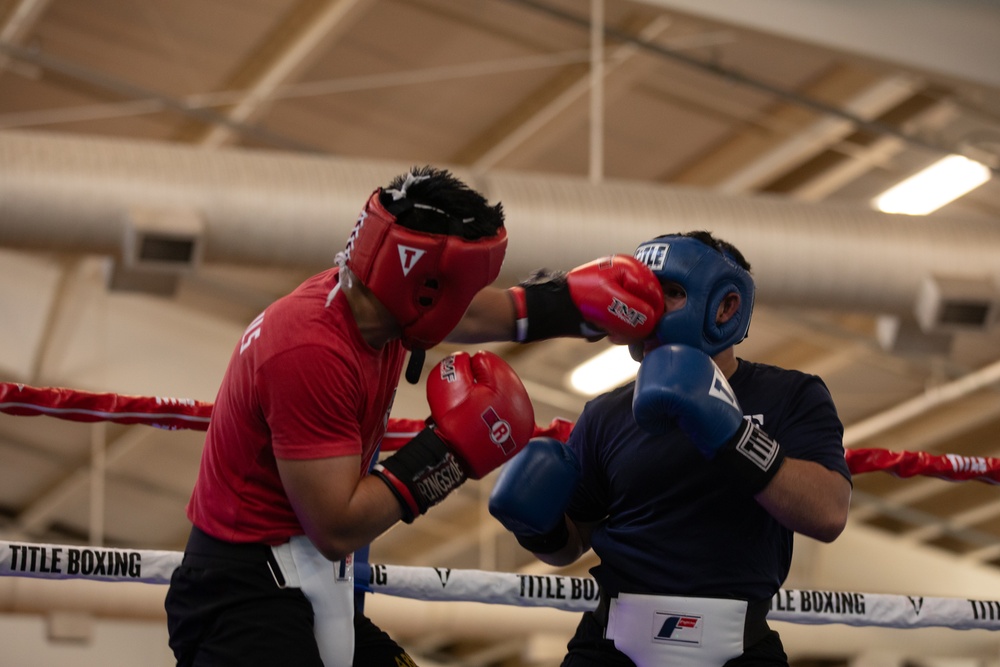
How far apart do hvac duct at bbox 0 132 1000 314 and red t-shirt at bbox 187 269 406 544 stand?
3128 millimetres

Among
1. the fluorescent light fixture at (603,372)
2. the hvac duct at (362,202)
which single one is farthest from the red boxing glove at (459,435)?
the fluorescent light fixture at (603,372)

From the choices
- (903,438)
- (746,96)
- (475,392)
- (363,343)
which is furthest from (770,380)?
(903,438)

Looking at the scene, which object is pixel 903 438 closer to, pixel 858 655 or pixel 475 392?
pixel 858 655

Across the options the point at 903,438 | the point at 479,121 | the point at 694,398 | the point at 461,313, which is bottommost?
the point at 903,438

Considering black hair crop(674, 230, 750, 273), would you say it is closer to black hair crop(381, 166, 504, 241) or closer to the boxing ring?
black hair crop(381, 166, 504, 241)

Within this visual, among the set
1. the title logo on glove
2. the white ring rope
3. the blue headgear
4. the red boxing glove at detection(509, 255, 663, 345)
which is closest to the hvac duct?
the white ring rope

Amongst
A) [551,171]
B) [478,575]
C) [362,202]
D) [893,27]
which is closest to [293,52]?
[551,171]

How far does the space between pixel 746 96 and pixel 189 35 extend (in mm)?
3095

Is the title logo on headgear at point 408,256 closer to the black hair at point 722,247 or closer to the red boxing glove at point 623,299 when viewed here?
the red boxing glove at point 623,299

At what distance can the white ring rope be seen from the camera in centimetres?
238

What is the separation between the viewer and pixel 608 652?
2143mm

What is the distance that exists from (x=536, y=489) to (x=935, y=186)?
18.6ft

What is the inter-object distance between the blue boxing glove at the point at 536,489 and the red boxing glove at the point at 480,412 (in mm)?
214

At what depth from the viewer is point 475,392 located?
6.16 feet
